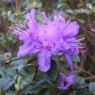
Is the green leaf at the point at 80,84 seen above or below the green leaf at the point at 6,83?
below

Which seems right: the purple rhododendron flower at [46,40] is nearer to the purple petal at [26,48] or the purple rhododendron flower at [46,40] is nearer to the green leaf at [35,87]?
the purple petal at [26,48]

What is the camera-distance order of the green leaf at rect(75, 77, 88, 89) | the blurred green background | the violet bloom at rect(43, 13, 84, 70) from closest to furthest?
the violet bloom at rect(43, 13, 84, 70), the green leaf at rect(75, 77, 88, 89), the blurred green background

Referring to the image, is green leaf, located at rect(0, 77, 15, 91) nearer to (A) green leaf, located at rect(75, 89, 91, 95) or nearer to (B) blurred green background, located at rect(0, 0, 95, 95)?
(A) green leaf, located at rect(75, 89, 91, 95)

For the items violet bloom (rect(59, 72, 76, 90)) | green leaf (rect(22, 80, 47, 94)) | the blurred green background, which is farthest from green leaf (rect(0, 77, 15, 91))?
the blurred green background

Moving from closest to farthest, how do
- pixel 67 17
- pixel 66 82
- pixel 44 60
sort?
1. pixel 44 60
2. pixel 66 82
3. pixel 67 17

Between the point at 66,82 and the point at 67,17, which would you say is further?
the point at 67,17

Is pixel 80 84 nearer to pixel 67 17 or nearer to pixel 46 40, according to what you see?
pixel 46 40

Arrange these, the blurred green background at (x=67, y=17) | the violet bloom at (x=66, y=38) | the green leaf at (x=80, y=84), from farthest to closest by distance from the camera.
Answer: the blurred green background at (x=67, y=17)
the green leaf at (x=80, y=84)
the violet bloom at (x=66, y=38)

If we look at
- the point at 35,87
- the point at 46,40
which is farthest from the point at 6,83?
the point at 46,40

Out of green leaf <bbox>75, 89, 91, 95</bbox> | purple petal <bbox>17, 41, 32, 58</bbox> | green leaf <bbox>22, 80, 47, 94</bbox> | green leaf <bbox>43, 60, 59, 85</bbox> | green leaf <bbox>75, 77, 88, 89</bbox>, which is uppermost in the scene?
purple petal <bbox>17, 41, 32, 58</bbox>

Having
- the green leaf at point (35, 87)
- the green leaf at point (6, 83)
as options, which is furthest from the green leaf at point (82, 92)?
the green leaf at point (6, 83)
